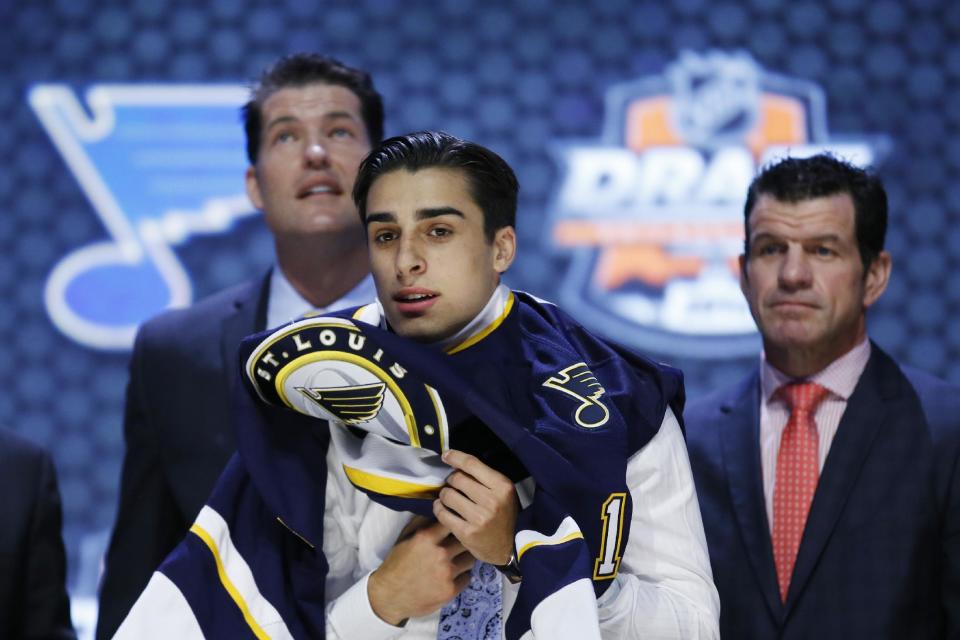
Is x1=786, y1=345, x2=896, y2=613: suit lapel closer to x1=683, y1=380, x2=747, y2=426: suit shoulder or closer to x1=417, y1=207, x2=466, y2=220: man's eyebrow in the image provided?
x1=683, y1=380, x2=747, y2=426: suit shoulder

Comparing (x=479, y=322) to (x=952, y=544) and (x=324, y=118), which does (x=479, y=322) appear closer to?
(x=324, y=118)

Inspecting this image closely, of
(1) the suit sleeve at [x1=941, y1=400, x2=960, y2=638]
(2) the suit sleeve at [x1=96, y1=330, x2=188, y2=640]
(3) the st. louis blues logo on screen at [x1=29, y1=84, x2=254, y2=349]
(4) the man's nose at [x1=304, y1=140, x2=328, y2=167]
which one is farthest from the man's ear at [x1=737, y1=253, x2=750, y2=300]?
(3) the st. louis blues logo on screen at [x1=29, y1=84, x2=254, y2=349]

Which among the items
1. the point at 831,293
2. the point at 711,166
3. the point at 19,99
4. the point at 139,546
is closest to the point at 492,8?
the point at 711,166

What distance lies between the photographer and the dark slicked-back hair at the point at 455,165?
1613 millimetres

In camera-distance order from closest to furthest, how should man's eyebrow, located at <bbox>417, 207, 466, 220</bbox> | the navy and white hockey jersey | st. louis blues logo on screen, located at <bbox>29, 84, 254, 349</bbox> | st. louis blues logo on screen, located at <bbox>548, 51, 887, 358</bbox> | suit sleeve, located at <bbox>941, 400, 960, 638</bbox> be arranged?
1. the navy and white hockey jersey
2. man's eyebrow, located at <bbox>417, 207, 466, 220</bbox>
3. suit sleeve, located at <bbox>941, 400, 960, 638</bbox>
4. st. louis blues logo on screen, located at <bbox>548, 51, 887, 358</bbox>
5. st. louis blues logo on screen, located at <bbox>29, 84, 254, 349</bbox>

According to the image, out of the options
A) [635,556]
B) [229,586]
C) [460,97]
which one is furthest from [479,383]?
[460,97]

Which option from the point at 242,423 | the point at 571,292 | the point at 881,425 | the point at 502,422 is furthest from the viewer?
the point at 571,292

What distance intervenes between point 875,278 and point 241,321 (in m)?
1.29

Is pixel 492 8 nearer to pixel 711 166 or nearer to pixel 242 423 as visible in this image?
pixel 711 166

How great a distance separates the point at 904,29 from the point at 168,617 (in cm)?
340

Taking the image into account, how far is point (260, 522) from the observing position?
162cm

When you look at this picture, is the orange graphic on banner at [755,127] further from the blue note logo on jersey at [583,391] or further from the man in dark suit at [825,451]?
the blue note logo on jersey at [583,391]

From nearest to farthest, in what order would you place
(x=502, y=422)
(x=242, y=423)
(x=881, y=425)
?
(x=502, y=422)
(x=242, y=423)
(x=881, y=425)

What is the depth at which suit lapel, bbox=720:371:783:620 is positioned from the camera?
7.30ft
